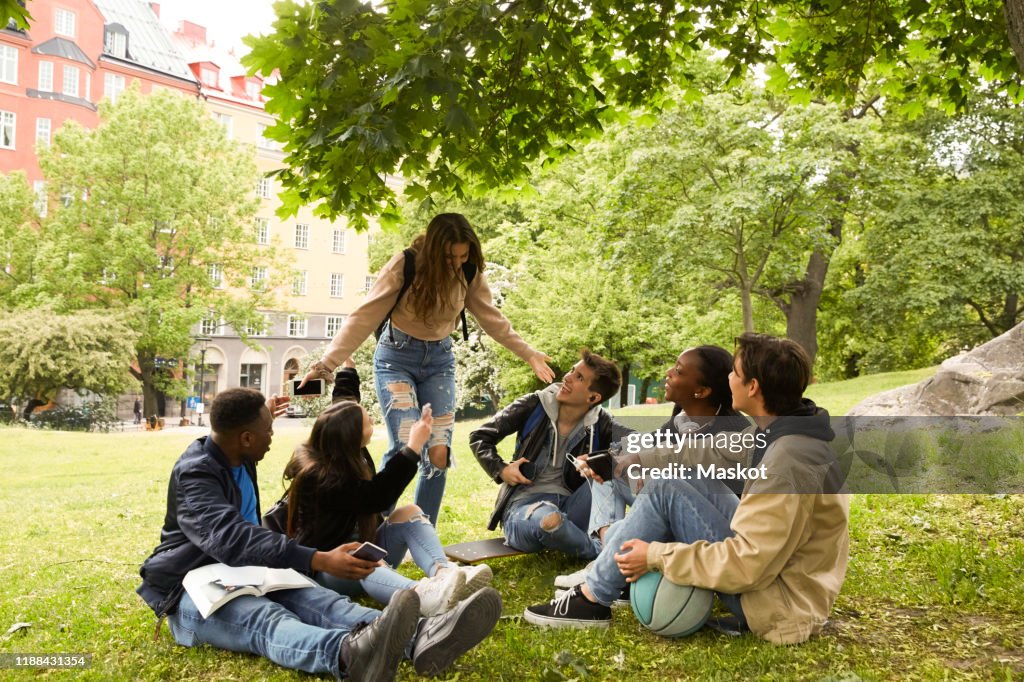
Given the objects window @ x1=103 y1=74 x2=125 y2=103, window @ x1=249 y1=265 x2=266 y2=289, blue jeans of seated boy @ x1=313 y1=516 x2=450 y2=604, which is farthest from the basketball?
window @ x1=103 y1=74 x2=125 y2=103

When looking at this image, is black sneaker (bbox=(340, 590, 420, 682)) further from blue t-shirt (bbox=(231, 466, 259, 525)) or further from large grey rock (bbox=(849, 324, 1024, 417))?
large grey rock (bbox=(849, 324, 1024, 417))

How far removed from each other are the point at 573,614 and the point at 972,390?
792 cm

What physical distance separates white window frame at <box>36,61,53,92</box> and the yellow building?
741 cm

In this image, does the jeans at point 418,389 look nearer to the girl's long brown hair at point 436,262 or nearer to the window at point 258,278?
the girl's long brown hair at point 436,262

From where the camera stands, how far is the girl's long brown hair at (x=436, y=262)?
4332mm

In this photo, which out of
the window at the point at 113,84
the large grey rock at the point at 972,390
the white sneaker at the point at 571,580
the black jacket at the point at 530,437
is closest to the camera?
the white sneaker at the point at 571,580

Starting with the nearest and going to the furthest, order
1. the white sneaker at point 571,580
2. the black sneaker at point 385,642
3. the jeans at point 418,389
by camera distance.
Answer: the black sneaker at point 385,642 → the white sneaker at point 571,580 → the jeans at point 418,389

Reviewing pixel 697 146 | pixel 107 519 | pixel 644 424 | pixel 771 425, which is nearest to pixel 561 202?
pixel 697 146

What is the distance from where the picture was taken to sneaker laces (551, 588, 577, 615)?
3.64 m

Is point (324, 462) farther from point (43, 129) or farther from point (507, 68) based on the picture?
point (43, 129)

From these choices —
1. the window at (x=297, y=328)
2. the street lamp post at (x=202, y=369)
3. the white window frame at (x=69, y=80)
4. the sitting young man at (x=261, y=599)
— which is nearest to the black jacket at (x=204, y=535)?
the sitting young man at (x=261, y=599)

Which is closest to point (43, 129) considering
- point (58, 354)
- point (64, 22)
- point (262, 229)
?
point (64, 22)

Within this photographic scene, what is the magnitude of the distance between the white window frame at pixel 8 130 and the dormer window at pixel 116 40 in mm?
5820

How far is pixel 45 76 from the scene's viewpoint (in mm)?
34125
